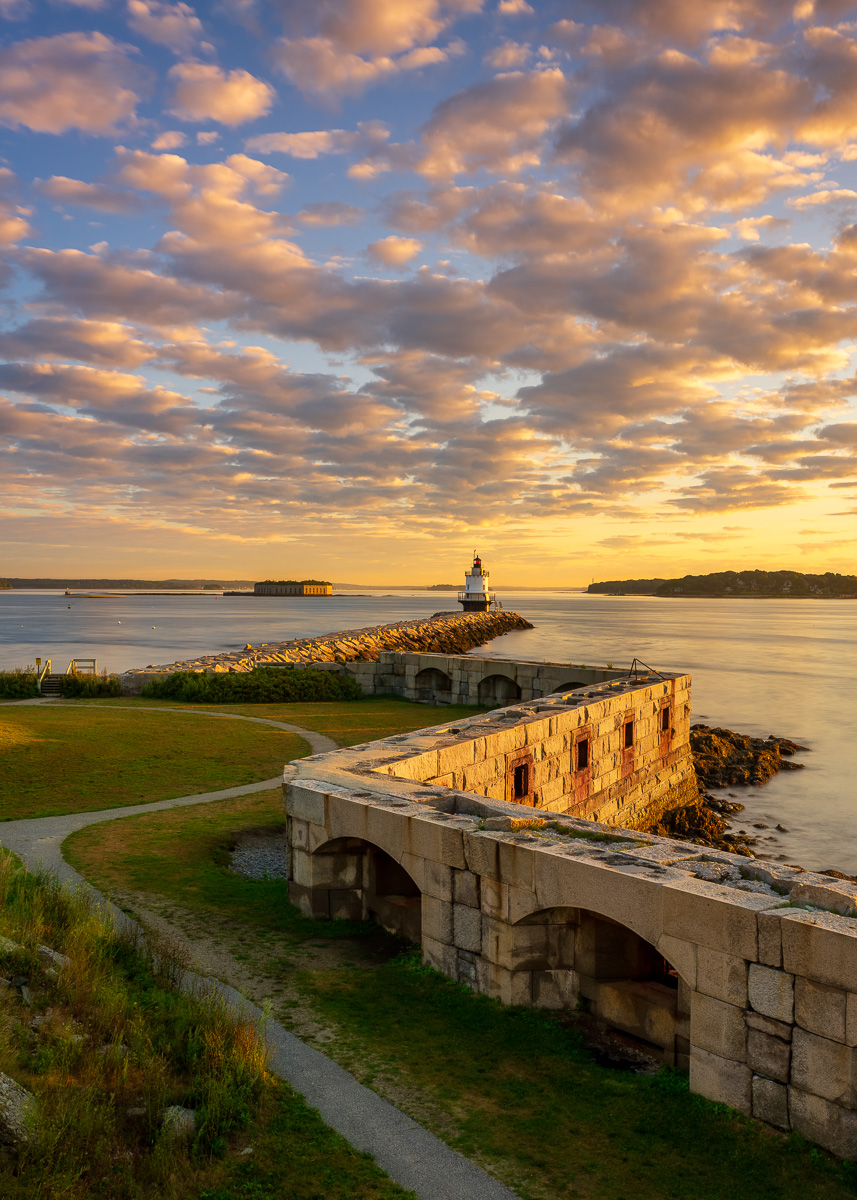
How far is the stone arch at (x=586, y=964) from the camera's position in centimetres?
872

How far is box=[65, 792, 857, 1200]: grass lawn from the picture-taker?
251 inches

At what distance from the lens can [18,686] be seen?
108 feet

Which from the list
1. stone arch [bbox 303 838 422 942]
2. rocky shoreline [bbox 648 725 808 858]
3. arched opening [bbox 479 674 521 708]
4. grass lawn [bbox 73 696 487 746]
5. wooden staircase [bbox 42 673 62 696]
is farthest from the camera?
arched opening [bbox 479 674 521 708]

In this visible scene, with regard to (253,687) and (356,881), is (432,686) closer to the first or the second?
(253,687)

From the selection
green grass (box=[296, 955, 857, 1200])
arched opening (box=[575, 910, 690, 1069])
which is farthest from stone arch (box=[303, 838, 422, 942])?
arched opening (box=[575, 910, 690, 1069])

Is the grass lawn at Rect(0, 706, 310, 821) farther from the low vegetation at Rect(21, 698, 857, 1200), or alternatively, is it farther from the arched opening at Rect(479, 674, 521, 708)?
the arched opening at Rect(479, 674, 521, 708)

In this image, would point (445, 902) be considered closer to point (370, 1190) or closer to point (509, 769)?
point (370, 1190)

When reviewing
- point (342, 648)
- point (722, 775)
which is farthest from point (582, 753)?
point (342, 648)

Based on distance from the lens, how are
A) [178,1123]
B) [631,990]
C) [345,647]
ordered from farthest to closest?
[345,647] → [631,990] → [178,1123]

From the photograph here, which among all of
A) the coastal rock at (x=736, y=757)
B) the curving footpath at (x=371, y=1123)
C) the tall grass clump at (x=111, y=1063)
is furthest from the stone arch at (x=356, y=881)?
the coastal rock at (x=736, y=757)

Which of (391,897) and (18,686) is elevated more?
(18,686)

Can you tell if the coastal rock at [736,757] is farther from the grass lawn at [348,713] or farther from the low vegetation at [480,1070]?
the low vegetation at [480,1070]

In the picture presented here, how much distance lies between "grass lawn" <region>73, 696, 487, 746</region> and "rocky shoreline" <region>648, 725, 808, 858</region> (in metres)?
8.12

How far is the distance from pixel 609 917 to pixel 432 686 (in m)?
28.1
